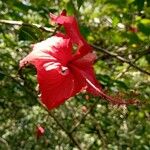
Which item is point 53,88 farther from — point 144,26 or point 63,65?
point 144,26

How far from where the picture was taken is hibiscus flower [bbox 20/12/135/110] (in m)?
1.00

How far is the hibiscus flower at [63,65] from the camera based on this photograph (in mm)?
996

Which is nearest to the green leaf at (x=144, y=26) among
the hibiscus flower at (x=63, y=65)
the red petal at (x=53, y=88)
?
the hibiscus flower at (x=63, y=65)

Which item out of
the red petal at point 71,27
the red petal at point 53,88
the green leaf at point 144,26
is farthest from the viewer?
the green leaf at point 144,26

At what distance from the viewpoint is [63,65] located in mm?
1083

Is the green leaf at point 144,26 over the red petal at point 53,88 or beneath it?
beneath

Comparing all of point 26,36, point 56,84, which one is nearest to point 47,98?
point 56,84

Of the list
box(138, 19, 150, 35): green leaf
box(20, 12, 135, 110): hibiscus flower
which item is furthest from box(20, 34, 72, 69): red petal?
box(138, 19, 150, 35): green leaf

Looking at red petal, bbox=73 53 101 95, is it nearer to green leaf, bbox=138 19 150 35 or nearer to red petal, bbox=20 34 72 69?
red petal, bbox=20 34 72 69

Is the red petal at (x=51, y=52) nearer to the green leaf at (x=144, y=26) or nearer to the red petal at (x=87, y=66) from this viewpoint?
the red petal at (x=87, y=66)

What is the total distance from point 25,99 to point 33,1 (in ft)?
3.02

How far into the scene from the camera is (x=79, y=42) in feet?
3.70

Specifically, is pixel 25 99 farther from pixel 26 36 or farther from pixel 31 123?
pixel 26 36

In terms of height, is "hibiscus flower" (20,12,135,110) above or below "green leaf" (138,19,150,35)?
above
